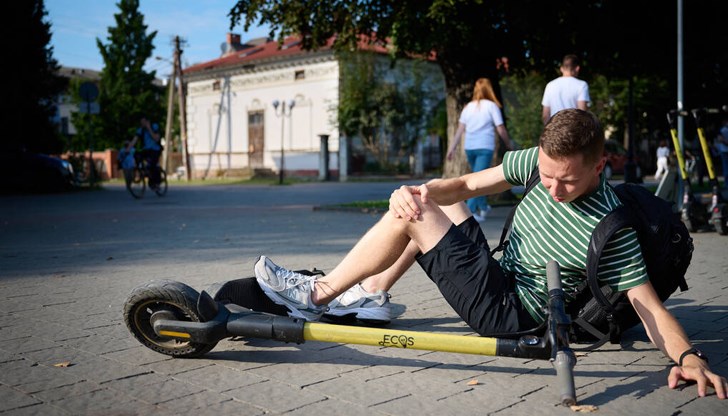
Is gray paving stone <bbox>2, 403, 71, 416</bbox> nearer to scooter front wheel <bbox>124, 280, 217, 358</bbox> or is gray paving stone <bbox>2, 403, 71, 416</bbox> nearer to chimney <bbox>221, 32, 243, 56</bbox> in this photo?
scooter front wheel <bbox>124, 280, 217, 358</bbox>

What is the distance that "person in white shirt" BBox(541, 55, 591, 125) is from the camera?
8781 mm

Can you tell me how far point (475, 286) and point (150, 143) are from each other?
1527 cm

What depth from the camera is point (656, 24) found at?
15.5m

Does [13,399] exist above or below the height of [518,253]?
below

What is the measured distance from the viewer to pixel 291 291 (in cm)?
342

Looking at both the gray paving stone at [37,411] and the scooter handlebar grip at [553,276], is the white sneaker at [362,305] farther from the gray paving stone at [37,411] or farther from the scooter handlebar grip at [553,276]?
the gray paving stone at [37,411]

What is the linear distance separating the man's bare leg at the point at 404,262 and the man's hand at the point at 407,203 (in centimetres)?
35

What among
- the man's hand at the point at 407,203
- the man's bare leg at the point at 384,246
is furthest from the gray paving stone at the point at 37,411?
the man's hand at the point at 407,203

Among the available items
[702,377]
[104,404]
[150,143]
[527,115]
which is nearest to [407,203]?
[702,377]

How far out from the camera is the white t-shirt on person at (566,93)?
8.79m

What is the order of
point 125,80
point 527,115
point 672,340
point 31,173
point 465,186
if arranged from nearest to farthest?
point 672,340, point 465,186, point 31,173, point 527,115, point 125,80

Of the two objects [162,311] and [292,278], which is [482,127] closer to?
[292,278]

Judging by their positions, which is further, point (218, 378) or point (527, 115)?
point (527, 115)

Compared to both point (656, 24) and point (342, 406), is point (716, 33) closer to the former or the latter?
point (656, 24)
